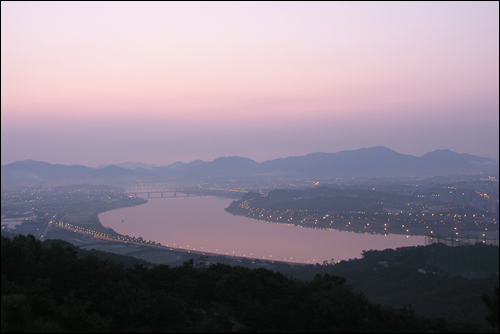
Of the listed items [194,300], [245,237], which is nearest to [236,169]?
[245,237]

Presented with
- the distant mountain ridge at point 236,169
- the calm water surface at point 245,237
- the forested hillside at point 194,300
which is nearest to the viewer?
the forested hillside at point 194,300

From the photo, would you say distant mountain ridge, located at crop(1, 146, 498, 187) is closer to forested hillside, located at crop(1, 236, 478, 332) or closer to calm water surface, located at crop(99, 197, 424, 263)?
calm water surface, located at crop(99, 197, 424, 263)

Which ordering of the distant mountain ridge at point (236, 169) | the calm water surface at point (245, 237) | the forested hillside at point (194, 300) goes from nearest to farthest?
the forested hillside at point (194, 300)
the calm water surface at point (245, 237)
the distant mountain ridge at point (236, 169)

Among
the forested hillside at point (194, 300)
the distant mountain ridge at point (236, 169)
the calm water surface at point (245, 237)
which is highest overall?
the distant mountain ridge at point (236, 169)

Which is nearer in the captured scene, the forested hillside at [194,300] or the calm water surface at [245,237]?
the forested hillside at [194,300]

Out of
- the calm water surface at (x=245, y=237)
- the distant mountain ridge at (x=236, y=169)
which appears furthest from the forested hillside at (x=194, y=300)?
the distant mountain ridge at (x=236, y=169)

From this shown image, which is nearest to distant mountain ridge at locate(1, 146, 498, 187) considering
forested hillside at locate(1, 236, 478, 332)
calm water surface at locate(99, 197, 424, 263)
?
calm water surface at locate(99, 197, 424, 263)

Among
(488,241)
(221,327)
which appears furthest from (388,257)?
(221,327)

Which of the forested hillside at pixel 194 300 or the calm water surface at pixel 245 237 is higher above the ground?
the forested hillside at pixel 194 300

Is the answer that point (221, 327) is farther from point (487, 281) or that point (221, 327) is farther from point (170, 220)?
point (170, 220)

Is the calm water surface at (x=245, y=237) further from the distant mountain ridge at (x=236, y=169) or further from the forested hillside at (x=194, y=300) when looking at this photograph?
the distant mountain ridge at (x=236, y=169)
